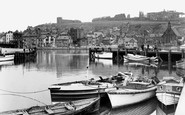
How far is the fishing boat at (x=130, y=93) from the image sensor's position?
21.7 m

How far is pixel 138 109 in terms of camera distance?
902 inches

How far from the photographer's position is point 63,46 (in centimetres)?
17338

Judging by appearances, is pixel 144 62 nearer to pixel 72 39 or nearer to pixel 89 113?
pixel 89 113

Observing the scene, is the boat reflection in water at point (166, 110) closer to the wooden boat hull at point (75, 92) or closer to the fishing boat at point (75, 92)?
the fishing boat at point (75, 92)

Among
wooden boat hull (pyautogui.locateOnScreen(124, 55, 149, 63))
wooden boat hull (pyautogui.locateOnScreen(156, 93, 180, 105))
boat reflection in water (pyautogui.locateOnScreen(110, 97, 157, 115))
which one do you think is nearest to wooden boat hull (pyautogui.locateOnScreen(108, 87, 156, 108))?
boat reflection in water (pyautogui.locateOnScreen(110, 97, 157, 115))

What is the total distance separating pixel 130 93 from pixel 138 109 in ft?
5.84

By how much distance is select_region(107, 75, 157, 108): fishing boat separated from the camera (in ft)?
71.2

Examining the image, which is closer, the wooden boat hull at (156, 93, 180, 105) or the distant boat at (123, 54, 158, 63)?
the wooden boat hull at (156, 93, 180, 105)

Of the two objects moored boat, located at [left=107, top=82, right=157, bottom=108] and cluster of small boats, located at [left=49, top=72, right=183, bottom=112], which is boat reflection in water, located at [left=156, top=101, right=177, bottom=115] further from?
moored boat, located at [left=107, top=82, right=157, bottom=108]

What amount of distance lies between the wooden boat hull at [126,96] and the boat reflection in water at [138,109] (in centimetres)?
37

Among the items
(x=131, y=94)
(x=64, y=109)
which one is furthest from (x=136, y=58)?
(x=64, y=109)

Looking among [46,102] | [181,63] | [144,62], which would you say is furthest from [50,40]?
[46,102]

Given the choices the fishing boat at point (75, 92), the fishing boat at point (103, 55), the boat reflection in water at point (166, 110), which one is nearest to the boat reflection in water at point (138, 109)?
the boat reflection in water at point (166, 110)

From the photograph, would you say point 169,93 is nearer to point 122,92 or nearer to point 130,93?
point 130,93
